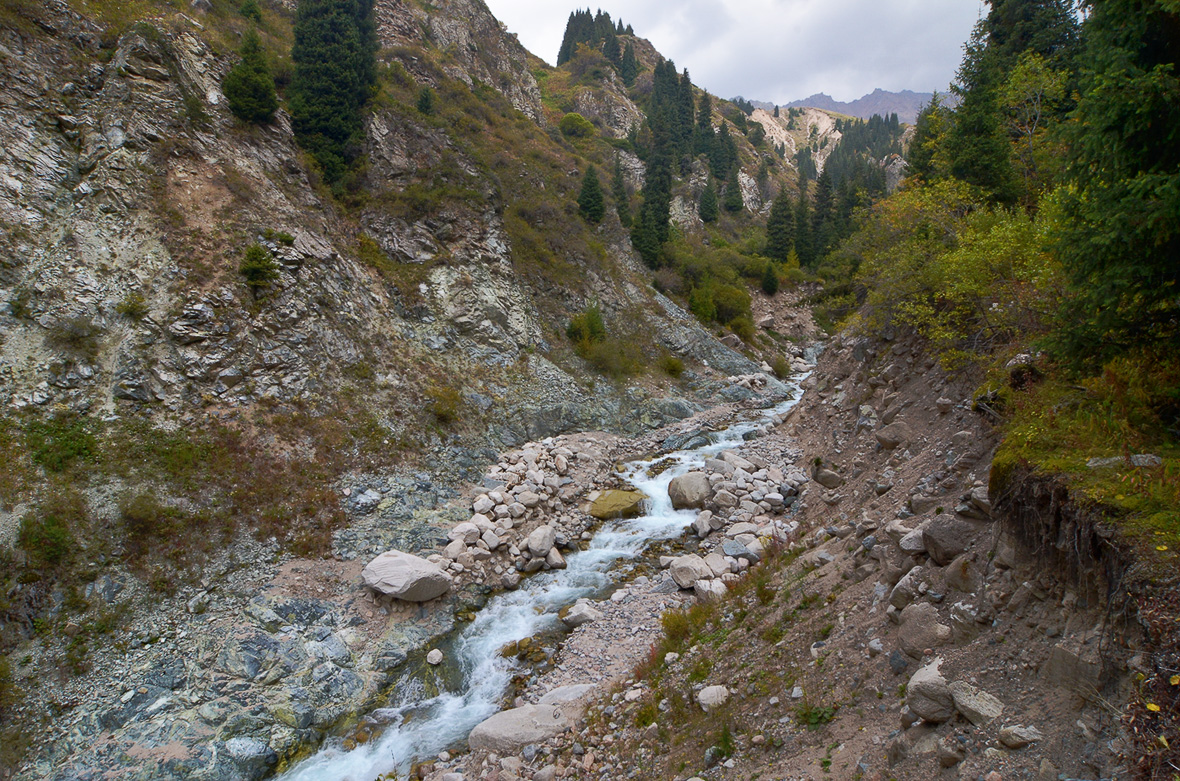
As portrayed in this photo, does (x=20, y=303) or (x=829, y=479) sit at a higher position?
(x=20, y=303)

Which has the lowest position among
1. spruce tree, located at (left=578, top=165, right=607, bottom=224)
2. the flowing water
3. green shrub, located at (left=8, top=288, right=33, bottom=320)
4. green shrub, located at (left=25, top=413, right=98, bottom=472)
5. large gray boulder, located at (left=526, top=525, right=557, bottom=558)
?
the flowing water

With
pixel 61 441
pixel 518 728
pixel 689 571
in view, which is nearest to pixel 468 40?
pixel 61 441

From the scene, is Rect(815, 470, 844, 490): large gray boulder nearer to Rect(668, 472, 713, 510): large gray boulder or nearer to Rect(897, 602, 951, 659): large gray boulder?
Rect(668, 472, 713, 510): large gray boulder

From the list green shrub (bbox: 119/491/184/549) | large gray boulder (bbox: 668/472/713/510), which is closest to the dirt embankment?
large gray boulder (bbox: 668/472/713/510)

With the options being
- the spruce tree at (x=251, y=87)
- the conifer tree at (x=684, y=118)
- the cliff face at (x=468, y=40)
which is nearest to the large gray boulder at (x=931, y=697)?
the spruce tree at (x=251, y=87)

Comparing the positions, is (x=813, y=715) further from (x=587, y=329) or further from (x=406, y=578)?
(x=587, y=329)

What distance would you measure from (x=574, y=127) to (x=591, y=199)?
26.6m

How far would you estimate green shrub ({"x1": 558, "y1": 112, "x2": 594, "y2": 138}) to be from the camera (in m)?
60.6

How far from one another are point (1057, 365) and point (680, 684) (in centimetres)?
776

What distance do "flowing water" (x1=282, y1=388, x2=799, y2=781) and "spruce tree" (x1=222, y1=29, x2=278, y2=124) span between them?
2456 cm

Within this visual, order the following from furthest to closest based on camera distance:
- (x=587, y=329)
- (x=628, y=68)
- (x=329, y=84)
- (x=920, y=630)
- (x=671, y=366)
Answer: (x=628, y=68), (x=671, y=366), (x=587, y=329), (x=329, y=84), (x=920, y=630)

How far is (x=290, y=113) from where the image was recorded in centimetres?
2617

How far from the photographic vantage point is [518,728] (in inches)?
361

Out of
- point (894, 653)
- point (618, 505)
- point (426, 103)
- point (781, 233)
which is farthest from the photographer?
point (781, 233)
